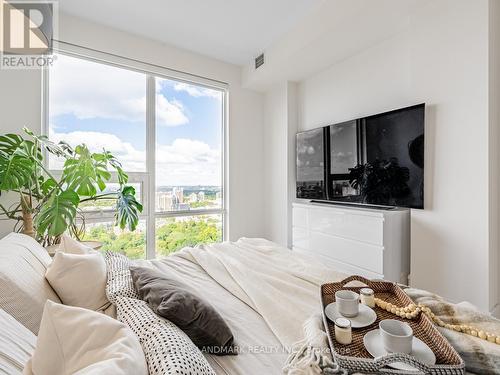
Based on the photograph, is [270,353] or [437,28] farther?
[437,28]

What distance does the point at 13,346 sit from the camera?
65cm

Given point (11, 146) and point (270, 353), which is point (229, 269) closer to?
point (270, 353)

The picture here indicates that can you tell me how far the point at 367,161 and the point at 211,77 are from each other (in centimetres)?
239

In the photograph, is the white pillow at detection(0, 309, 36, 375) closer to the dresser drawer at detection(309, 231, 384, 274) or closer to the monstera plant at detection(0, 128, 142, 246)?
the monstera plant at detection(0, 128, 142, 246)

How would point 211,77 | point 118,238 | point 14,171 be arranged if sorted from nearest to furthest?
point 14,171
point 118,238
point 211,77

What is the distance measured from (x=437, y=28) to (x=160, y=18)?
2651mm

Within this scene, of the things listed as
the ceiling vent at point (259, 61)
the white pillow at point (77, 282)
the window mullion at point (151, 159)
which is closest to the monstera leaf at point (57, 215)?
the white pillow at point (77, 282)

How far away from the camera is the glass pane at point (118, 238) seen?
2.78 metres

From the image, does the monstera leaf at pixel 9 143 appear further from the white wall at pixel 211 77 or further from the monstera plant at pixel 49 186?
A: the white wall at pixel 211 77

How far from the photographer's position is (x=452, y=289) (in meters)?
1.98

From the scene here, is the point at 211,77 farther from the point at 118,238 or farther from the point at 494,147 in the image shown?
the point at 494,147

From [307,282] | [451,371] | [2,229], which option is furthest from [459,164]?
[2,229]

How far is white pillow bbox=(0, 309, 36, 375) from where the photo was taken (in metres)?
0.58

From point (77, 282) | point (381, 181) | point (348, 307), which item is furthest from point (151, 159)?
point (348, 307)
